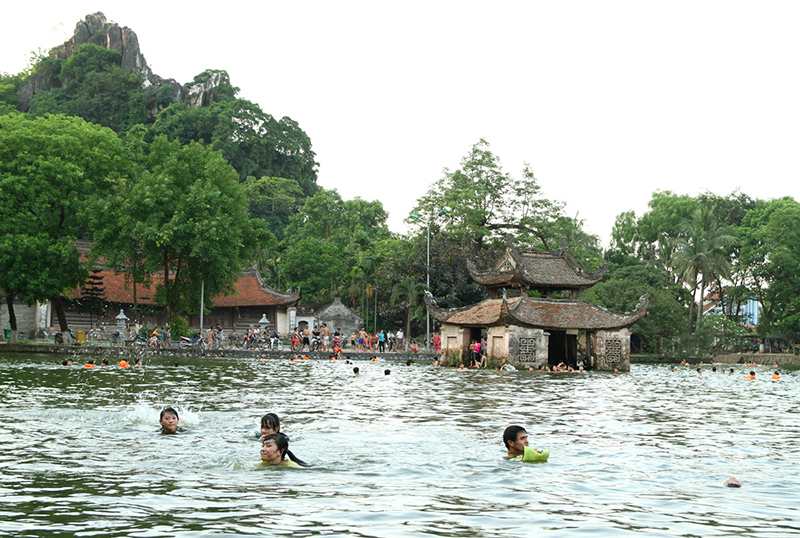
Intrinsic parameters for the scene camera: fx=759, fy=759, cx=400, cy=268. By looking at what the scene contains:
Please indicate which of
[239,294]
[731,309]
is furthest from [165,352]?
[731,309]

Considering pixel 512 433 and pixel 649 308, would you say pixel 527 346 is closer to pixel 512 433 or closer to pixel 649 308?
pixel 649 308

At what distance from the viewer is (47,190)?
3903 cm

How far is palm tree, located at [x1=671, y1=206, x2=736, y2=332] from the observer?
6550 cm

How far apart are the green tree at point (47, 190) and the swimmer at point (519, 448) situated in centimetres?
3288

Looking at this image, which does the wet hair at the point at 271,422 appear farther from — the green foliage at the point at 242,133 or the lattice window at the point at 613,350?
the green foliage at the point at 242,133

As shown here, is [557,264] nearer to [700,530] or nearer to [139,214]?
[139,214]

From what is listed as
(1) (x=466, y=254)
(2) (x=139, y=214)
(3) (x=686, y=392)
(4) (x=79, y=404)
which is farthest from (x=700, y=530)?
(1) (x=466, y=254)

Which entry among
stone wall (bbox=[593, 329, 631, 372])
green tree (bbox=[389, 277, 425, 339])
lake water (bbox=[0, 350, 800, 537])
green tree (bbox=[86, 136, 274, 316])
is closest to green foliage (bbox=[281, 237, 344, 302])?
green tree (bbox=[389, 277, 425, 339])

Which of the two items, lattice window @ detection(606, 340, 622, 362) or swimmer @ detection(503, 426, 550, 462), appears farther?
lattice window @ detection(606, 340, 622, 362)


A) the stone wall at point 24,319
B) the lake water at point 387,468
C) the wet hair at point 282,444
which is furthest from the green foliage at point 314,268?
the wet hair at point 282,444

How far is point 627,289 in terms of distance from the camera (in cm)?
6350

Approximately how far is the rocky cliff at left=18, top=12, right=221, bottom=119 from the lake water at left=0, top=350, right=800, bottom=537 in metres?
92.0

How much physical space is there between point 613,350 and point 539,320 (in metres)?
5.14

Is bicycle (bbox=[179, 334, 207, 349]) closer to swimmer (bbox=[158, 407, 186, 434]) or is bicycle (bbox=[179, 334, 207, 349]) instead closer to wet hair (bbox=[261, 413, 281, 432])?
swimmer (bbox=[158, 407, 186, 434])
